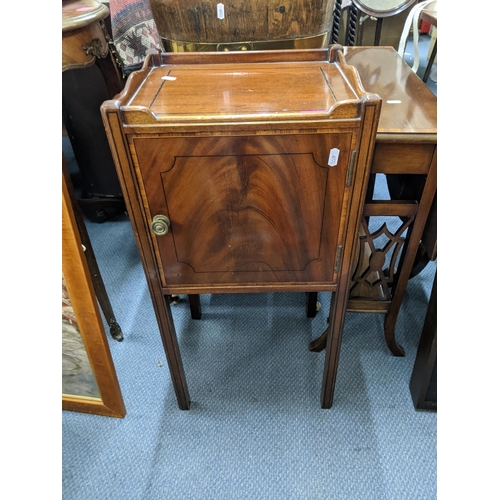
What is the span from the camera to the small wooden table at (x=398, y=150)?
0.80 meters

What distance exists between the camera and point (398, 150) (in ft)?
2.67

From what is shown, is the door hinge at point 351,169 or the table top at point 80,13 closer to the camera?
the door hinge at point 351,169

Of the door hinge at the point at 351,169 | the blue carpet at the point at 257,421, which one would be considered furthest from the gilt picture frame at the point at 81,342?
the door hinge at the point at 351,169

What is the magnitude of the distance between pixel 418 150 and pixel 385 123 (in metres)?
A: 0.09

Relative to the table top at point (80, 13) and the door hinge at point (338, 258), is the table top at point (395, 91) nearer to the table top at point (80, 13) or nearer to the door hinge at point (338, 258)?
the door hinge at point (338, 258)

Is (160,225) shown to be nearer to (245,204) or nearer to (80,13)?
(245,204)

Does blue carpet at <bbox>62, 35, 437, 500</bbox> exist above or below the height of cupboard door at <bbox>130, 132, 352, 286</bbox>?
below

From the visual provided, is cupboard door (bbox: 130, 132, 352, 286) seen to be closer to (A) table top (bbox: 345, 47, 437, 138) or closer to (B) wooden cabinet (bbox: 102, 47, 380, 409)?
(B) wooden cabinet (bbox: 102, 47, 380, 409)

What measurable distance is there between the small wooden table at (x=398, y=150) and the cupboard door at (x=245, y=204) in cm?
20

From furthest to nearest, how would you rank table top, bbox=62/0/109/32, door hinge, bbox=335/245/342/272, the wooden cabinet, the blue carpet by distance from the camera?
table top, bbox=62/0/109/32
the blue carpet
door hinge, bbox=335/245/342/272
the wooden cabinet

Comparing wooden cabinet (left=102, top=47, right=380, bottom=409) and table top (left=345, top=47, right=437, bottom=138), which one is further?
table top (left=345, top=47, right=437, bottom=138)

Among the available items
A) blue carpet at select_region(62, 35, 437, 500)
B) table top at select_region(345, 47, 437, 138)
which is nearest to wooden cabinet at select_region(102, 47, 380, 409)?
table top at select_region(345, 47, 437, 138)


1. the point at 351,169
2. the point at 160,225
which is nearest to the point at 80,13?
the point at 160,225

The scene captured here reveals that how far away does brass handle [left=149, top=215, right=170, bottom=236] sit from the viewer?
72 cm
